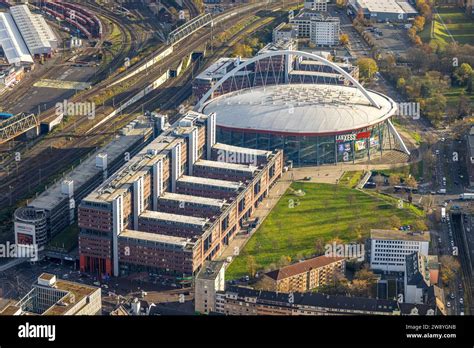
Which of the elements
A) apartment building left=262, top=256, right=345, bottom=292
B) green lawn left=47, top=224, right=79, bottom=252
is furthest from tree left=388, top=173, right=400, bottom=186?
green lawn left=47, top=224, right=79, bottom=252

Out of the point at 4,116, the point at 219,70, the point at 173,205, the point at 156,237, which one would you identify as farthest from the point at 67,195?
the point at 219,70

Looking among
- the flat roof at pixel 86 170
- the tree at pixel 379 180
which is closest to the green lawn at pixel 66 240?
the flat roof at pixel 86 170

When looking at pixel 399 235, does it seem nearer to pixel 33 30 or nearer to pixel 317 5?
pixel 33 30

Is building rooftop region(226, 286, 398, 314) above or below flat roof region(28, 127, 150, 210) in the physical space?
above

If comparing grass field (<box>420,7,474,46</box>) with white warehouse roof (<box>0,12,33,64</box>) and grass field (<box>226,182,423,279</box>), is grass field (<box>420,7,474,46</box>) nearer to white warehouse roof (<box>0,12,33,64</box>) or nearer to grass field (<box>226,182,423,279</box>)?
grass field (<box>226,182,423,279</box>)
